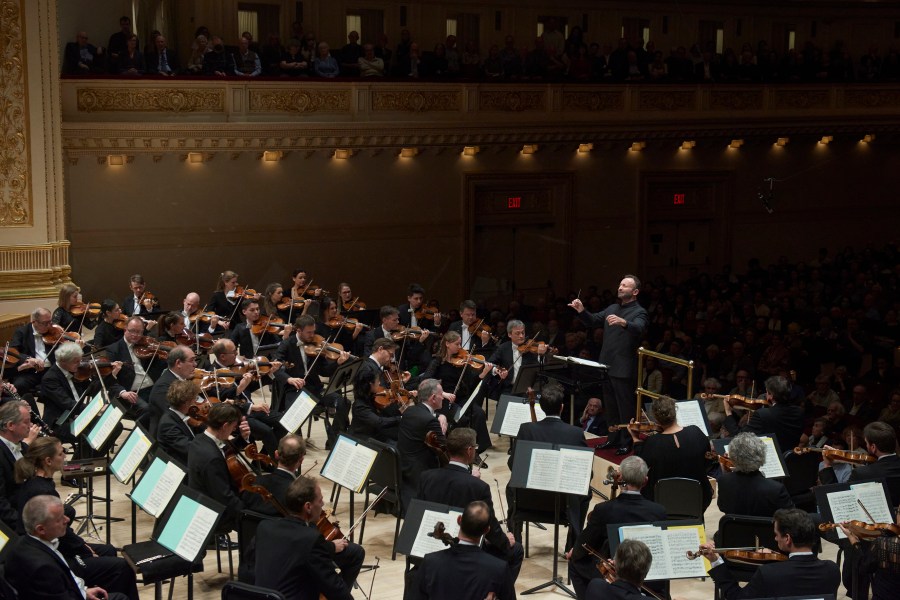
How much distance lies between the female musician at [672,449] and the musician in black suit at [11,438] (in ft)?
13.1

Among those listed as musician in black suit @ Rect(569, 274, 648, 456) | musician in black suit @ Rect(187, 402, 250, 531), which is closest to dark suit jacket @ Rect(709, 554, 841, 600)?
musician in black suit @ Rect(187, 402, 250, 531)

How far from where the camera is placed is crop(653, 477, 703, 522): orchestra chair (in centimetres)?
716

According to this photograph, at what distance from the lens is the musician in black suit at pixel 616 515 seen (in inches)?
238

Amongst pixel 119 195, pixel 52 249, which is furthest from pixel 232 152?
pixel 52 249

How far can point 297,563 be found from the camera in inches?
221

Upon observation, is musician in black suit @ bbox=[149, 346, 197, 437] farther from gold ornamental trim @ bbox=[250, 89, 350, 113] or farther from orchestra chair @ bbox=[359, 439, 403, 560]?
gold ornamental trim @ bbox=[250, 89, 350, 113]

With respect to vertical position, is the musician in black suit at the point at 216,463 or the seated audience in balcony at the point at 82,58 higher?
the seated audience in balcony at the point at 82,58

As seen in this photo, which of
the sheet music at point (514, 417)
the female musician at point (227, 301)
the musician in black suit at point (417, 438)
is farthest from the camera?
the female musician at point (227, 301)

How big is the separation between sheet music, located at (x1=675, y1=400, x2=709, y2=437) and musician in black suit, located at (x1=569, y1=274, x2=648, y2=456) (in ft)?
3.59

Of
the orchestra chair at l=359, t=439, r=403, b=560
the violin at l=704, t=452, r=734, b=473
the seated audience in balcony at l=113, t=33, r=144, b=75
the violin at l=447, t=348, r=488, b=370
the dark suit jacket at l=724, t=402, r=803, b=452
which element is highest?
the seated audience in balcony at l=113, t=33, r=144, b=75

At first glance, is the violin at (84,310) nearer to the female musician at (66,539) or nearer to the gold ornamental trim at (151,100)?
the gold ornamental trim at (151,100)

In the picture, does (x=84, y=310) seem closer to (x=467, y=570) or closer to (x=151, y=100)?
(x=151, y=100)

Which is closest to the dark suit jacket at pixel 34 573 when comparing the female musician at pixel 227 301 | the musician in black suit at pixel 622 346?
the musician in black suit at pixel 622 346

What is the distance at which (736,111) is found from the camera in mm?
19750
